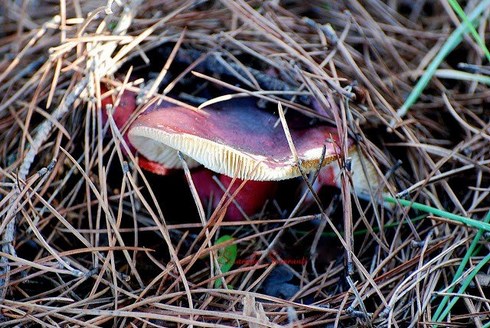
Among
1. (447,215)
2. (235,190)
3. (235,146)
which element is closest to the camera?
(235,146)

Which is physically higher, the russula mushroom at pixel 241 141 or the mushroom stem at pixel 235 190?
the russula mushroom at pixel 241 141

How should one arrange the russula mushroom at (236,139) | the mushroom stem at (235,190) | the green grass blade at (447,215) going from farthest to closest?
the mushroom stem at (235,190), the green grass blade at (447,215), the russula mushroom at (236,139)

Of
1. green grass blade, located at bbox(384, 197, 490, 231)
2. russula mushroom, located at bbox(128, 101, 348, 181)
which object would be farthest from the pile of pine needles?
russula mushroom, located at bbox(128, 101, 348, 181)

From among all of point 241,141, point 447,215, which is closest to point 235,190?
point 241,141

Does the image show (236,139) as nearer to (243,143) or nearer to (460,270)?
(243,143)

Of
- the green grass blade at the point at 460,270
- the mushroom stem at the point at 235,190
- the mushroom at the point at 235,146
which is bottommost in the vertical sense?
the green grass blade at the point at 460,270

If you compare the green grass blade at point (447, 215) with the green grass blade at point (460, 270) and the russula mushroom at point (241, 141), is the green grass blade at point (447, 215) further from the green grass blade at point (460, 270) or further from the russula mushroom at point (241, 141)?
the russula mushroom at point (241, 141)

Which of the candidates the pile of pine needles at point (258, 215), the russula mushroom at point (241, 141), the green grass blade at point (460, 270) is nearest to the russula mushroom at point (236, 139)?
the russula mushroom at point (241, 141)

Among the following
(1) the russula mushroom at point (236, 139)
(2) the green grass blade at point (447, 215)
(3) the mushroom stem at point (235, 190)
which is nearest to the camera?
(1) the russula mushroom at point (236, 139)

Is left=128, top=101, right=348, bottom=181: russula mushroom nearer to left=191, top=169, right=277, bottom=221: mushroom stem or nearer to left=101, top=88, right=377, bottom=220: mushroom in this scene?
left=101, top=88, right=377, bottom=220: mushroom

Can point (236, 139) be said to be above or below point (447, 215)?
above
